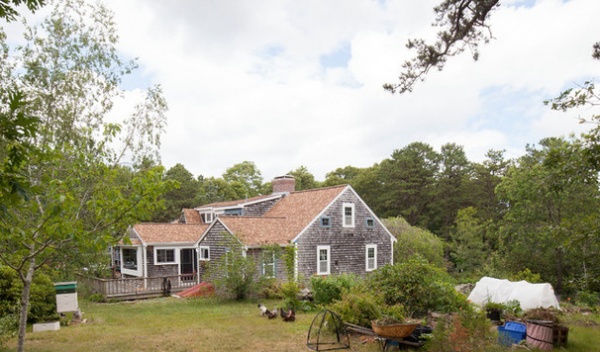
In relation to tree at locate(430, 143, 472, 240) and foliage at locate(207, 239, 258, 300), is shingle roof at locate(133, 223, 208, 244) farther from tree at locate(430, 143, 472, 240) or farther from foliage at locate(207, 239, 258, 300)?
tree at locate(430, 143, 472, 240)

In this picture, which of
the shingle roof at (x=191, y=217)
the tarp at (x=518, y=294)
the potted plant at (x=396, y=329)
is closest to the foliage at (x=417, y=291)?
the potted plant at (x=396, y=329)

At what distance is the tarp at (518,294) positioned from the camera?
43.3 ft

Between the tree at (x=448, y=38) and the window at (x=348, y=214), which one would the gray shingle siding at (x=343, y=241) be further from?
the tree at (x=448, y=38)

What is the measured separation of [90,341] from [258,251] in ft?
35.5

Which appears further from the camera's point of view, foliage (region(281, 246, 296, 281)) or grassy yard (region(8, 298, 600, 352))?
foliage (region(281, 246, 296, 281))

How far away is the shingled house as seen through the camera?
22406 mm

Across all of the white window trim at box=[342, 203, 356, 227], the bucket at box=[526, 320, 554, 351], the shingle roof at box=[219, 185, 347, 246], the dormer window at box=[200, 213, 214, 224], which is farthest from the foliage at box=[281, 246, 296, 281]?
the bucket at box=[526, 320, 554, 351]

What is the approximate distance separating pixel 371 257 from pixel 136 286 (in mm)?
12872

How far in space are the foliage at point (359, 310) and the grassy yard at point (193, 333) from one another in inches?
20.7

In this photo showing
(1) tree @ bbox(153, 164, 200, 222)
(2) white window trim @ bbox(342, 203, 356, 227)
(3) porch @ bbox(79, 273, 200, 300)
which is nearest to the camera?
(3) porch @ bbox(79, 273, 200, 300)

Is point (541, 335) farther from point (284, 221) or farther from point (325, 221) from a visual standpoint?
point (284, 221)

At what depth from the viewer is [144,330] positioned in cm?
1279

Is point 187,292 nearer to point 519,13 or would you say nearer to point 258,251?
point 258,251

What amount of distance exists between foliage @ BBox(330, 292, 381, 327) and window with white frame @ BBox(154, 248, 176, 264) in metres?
18.4
